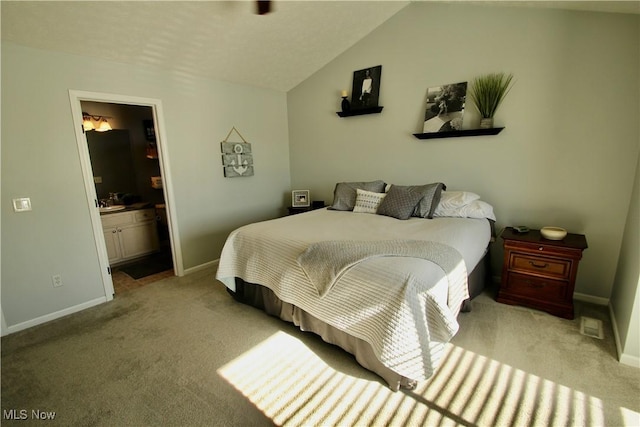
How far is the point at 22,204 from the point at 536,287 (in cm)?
429

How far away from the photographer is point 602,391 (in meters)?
1.61

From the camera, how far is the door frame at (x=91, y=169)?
8.45 feet

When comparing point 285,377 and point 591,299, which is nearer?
point 285,377

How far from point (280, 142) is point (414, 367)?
362 cm

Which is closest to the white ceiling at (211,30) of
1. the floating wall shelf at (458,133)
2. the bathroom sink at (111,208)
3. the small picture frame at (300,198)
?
the floating wall shelf at (458,133)

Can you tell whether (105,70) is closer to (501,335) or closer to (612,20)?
(501,335)

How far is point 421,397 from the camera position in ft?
5.26

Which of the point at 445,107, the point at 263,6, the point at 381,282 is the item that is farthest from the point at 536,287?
the point at 263,6

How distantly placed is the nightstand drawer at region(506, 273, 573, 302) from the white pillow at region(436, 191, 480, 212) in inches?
29.5

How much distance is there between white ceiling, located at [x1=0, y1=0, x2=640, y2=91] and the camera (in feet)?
6.97

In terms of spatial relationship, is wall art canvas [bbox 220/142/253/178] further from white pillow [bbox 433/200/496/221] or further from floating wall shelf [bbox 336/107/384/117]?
white pillow [bbox 433/200/496/221]

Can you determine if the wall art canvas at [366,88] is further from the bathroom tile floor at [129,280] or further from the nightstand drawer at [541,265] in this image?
the bathroom tile floor at [129,280]

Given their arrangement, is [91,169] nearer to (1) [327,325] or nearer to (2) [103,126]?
(2) [103,126]

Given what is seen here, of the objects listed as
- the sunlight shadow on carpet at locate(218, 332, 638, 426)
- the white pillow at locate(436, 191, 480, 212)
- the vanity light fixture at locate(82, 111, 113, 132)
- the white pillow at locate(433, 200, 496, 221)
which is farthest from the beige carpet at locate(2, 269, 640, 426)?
the vanity light fixture at locate(82, 111, 113, 132)
